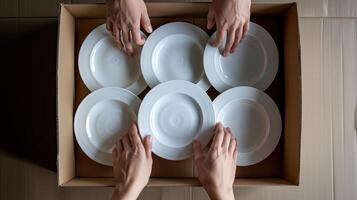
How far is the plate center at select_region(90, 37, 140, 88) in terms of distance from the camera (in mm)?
1102

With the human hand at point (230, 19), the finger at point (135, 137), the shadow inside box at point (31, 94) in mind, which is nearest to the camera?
the human hand at point (230, 19)

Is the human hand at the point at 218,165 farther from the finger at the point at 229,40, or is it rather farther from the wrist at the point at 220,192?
the finger at the point at 229,40

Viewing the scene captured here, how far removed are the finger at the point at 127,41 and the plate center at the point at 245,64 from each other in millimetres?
258

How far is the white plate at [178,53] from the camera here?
3.55ft

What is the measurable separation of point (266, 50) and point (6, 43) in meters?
0.78

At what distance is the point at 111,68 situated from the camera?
1104mm

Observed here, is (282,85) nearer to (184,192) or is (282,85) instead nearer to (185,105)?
(185,105)

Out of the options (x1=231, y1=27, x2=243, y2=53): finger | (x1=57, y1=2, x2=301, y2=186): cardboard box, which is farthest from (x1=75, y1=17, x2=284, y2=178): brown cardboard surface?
(x1=231, y1=27, x2=243, y2=53): finger

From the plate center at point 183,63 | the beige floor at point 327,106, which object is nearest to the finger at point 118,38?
the plate center at point 183,63

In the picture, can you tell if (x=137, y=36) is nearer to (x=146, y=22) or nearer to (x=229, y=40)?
(x=146, y=22)

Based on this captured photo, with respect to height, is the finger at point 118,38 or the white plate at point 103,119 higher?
the finger at point 118,38

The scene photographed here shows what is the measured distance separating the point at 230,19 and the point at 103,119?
1.48 feet

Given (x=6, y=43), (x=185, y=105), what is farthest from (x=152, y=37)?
(x=6, y=43)

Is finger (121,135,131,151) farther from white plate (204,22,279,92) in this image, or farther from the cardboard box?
white plate (204,22,279,92)
